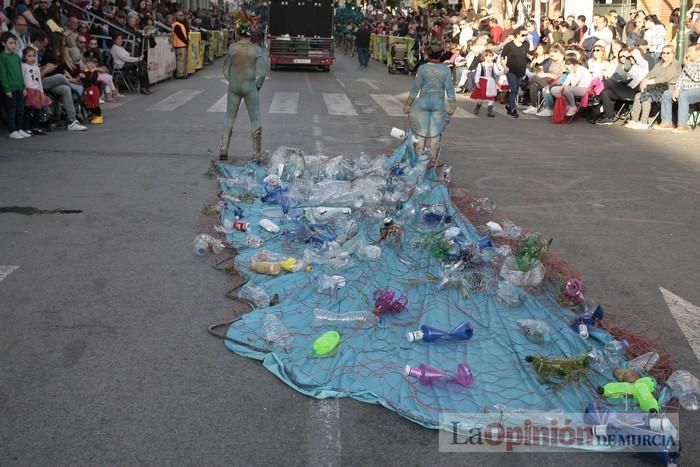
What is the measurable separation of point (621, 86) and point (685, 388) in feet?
47.6

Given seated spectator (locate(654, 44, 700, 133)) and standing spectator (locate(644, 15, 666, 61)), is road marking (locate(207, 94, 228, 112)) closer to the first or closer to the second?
seated spectator (locate(654, 44, 700, 133))

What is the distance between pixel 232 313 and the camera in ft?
18.3

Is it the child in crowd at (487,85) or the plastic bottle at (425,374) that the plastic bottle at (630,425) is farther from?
the child in crowd at (487,85)

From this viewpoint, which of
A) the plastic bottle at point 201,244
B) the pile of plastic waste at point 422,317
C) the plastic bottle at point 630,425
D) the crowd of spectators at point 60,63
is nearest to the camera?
the plastic bottle at point 630,425

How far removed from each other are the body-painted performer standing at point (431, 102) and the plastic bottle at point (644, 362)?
5994mm

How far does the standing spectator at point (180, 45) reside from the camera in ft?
82.7

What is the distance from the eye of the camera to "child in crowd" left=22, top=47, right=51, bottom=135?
13.2m

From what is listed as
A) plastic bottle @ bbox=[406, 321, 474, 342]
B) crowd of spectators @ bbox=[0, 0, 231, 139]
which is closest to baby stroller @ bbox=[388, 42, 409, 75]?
crowd of spectators @ bbox=[0, 0, 231, 139]

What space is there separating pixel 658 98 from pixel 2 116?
13.6m

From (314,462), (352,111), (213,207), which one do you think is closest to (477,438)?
(314,462)

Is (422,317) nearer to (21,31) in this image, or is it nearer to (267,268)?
(267,268)

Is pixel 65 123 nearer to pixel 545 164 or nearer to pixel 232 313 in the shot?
pixel 545 164

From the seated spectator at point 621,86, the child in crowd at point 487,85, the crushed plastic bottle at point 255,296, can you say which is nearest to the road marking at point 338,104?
the child in crowd at point 487,85

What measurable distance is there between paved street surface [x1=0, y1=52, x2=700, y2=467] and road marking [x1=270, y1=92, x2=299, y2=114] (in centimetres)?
257
